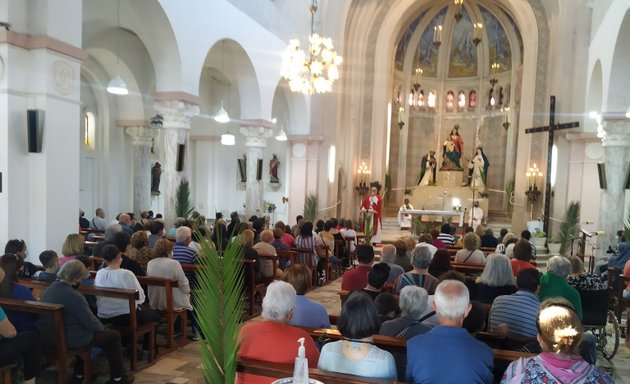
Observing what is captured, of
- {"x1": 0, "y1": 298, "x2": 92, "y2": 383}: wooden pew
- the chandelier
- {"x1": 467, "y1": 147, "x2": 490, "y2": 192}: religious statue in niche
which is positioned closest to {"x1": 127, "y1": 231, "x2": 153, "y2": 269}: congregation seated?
{"x1": 0, "y1": 298, "x2": 92, "y2": 383}: wooden pew

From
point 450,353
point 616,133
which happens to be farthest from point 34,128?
point 616,133

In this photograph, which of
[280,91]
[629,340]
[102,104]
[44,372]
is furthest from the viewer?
[280,91]

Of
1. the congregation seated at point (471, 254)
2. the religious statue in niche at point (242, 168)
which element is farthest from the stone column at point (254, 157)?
the congregation seated at point (471, 254)

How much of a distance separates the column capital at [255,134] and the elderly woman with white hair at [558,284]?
374 inches

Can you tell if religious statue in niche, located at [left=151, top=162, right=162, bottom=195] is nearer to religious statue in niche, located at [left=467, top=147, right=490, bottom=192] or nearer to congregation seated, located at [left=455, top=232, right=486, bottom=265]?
congregation seated, located at [left=455, top=232, right=486, bottom=265]

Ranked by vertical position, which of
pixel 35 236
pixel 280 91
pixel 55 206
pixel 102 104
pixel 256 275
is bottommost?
pixel 256 275

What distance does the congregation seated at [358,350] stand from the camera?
2484 mm

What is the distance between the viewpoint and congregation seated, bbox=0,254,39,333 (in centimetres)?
381

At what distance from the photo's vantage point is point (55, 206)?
6379mm

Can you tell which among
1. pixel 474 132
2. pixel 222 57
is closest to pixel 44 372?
pixel 222 57

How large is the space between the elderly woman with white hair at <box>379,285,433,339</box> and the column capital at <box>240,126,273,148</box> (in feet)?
32.7

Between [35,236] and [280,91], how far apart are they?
12019 millimetres

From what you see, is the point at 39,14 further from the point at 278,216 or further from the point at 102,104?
the point at 278,216

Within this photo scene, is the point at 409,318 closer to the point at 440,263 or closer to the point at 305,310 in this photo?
the point at 305,310
